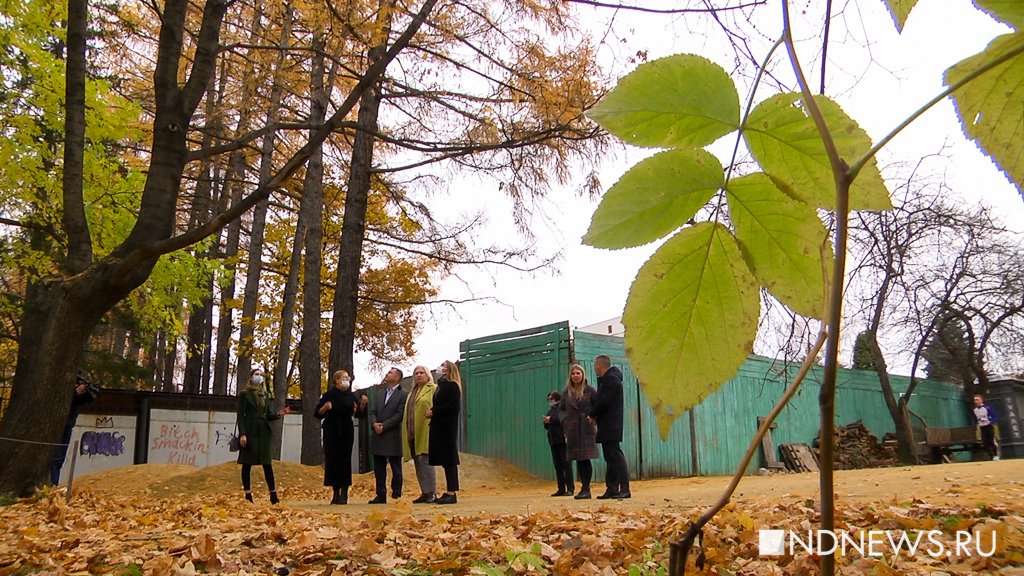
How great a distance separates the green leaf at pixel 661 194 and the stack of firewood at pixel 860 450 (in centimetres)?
1859

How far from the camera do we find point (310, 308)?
14.8 m

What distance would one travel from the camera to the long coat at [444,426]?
8.26 meters

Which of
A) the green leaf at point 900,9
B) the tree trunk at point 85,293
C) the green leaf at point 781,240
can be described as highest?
the tree trunk at point 85,293

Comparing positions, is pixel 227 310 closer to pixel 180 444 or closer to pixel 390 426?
pixel 180 444

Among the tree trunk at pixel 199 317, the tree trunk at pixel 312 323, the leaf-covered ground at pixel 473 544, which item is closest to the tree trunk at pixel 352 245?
the tree trunk at pixel 312 323

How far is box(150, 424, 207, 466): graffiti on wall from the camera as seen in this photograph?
16594mm

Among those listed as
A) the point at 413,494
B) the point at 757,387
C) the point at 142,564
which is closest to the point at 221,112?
the point at 413,494

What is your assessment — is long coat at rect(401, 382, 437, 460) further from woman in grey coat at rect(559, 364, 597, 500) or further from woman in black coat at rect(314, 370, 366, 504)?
woman in grey coat at rect(559, 364, 597, 500)

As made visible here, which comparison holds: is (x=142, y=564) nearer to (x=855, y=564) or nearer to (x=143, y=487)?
(x=855, y=564)

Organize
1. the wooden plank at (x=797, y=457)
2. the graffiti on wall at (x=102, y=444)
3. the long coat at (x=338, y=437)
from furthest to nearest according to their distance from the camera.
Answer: the wooden plank at (x=797, y=457) → the graffiti on wall at (x=102, y=444) → the long coat at (x=338, y=437)

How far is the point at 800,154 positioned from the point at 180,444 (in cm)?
1830

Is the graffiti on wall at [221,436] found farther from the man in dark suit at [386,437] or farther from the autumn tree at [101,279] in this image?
the autumn tree at [101,279]

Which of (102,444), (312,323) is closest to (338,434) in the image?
(312,323)

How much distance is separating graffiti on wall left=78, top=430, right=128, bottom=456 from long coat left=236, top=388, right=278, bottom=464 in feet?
28.2
